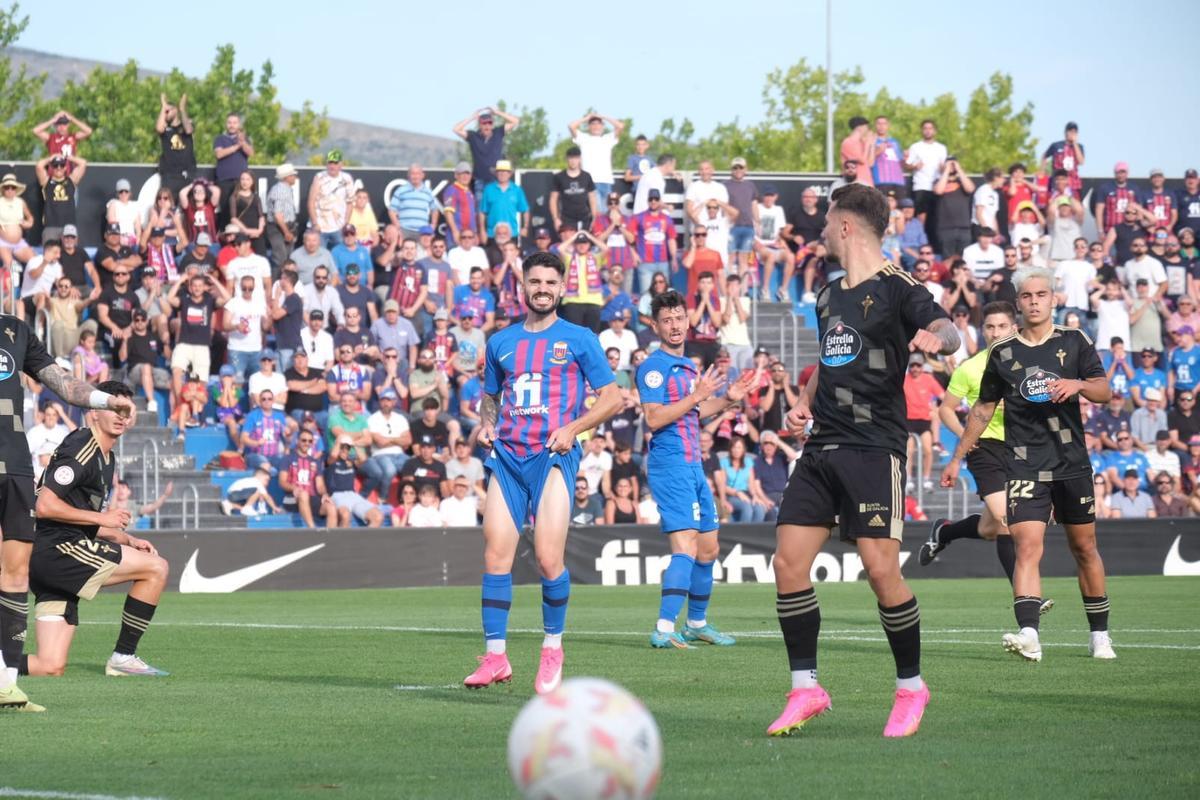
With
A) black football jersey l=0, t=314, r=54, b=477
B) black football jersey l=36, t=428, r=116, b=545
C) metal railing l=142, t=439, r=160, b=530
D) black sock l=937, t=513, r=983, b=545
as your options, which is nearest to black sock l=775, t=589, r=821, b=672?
black football jersey l=0, t=314, r=54, b=477

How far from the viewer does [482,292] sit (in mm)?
27453

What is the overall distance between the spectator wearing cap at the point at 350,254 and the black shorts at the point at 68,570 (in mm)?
16362

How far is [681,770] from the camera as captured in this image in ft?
21.8

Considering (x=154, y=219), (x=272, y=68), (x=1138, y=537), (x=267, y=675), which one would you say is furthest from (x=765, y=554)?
(x=272, y=68)

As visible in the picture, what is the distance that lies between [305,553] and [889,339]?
52.8 ft

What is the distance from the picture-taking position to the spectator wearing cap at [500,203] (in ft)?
94.0

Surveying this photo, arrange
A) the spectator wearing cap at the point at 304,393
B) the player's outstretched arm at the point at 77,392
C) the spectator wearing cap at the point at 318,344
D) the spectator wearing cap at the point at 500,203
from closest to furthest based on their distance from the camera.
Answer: the player's outstretched arm at the point at 77,392, the spectator wearing cap at the point at 304,393, the spectator wearing cap at the point at 318,344, the spectator wearing cap at the point at 500,203

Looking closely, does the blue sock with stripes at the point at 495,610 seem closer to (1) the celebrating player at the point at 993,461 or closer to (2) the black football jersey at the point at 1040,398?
(2) the black football jersey at the point at 1040,398

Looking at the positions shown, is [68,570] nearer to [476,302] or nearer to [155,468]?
[155,468]

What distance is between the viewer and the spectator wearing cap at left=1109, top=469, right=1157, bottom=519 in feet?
84.6

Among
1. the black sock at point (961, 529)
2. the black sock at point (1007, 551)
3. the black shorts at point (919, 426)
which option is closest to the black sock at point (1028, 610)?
the black sock at point (1007, 551)

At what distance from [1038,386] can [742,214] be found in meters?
18.9

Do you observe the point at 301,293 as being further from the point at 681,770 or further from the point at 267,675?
the point at 681,770

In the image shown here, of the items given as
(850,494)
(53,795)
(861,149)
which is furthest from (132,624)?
(861,149)
